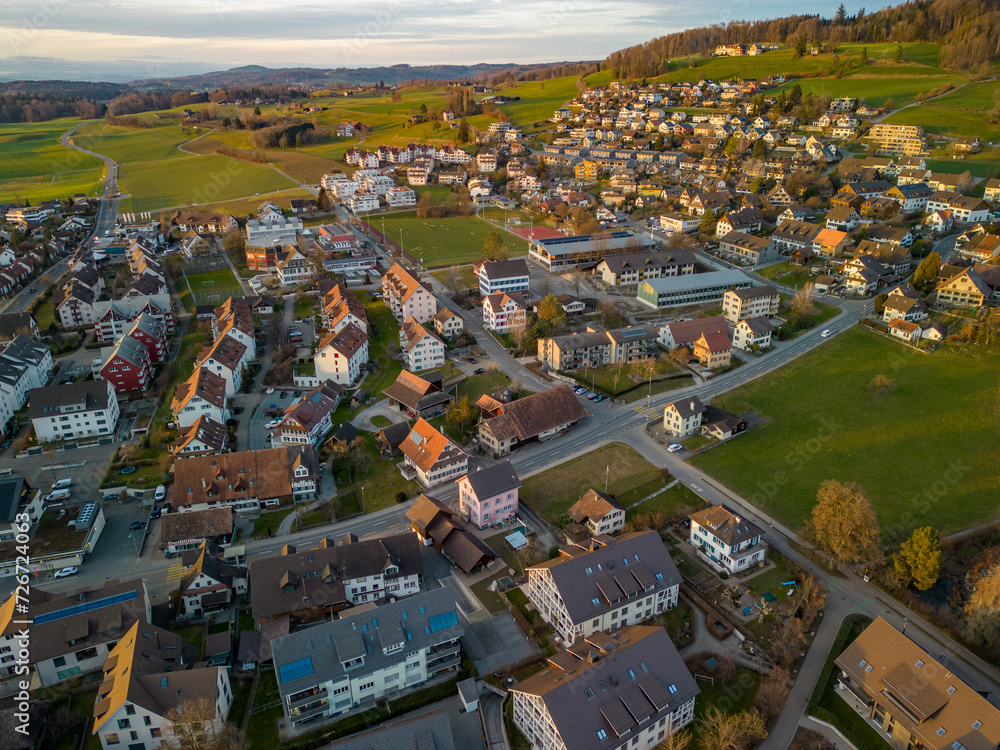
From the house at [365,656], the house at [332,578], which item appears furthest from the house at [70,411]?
the house at [365,656]

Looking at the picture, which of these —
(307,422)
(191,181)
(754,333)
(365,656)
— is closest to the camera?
(365,656)

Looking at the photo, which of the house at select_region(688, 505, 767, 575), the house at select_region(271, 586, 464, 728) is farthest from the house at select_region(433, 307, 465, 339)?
the house at select_region(271, 586, 464, 728)

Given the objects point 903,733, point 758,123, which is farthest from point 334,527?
point 758,123

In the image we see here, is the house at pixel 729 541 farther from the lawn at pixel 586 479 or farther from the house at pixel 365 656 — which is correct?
the house at pixel 365 656

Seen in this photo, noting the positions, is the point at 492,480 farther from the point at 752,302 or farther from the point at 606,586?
the point at 752,302

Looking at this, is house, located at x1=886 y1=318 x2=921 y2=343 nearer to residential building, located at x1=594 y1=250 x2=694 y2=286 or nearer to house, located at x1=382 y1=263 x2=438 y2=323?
residential building, located at x1=594 y1=250 x2=694 y2=286

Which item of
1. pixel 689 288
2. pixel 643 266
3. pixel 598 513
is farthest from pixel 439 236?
pixel 598 513

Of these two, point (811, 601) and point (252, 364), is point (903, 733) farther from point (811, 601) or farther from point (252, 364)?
point (252, 364)
